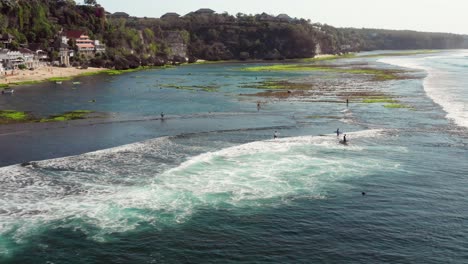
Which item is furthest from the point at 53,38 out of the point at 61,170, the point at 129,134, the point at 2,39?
the point at 61,170

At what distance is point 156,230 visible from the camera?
29.3m

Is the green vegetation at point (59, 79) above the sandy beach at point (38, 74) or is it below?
below

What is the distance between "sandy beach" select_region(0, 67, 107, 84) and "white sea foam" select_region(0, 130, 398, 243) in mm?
85011

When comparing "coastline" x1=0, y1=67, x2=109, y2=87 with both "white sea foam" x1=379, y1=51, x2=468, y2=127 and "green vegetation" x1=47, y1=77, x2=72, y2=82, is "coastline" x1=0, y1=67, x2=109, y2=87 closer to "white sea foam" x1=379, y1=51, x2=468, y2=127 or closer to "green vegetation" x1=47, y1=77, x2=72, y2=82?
"green vegetation" x1=47, y1=77, x2=72, y2=82

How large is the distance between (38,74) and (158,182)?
111m

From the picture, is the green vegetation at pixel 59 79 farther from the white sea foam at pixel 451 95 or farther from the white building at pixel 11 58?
the white sea foam at pixel 451 95

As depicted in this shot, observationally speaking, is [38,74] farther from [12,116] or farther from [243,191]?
[243,191]

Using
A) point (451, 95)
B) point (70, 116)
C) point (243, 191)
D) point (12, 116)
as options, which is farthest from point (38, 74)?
point (243, 191)

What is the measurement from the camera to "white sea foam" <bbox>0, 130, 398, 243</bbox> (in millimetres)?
32062

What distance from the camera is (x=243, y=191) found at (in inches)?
1460

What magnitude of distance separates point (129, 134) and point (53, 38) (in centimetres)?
14604

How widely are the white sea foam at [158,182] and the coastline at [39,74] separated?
79981 millimetres

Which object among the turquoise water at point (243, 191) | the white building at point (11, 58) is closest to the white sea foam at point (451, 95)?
the turquoise water at point (243, 191)

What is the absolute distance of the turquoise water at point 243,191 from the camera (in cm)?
2684
